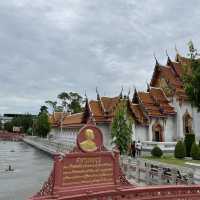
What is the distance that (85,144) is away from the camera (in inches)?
385

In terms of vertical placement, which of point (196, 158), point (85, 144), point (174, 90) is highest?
point (174, 90)

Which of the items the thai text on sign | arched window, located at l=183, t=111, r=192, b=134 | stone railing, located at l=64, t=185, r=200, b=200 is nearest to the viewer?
stone railing, located at l=64, t=185, r=200, b=200

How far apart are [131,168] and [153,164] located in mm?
1717

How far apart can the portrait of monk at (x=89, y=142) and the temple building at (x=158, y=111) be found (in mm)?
25745

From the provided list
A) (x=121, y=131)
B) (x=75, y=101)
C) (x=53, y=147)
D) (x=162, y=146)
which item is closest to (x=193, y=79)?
(x=121, y=131)

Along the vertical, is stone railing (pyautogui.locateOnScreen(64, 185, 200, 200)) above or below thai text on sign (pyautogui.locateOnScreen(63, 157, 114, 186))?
below

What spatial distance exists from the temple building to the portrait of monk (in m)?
25.7

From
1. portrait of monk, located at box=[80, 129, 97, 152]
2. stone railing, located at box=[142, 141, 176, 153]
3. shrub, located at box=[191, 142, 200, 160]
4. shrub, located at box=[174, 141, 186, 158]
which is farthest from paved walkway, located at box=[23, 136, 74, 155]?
shrub, located at box=[191, 142, 200, 160]

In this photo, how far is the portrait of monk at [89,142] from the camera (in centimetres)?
975

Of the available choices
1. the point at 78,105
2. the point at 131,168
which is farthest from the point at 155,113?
the point at 78,105

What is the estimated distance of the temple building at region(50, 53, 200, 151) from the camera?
3747 centimetres

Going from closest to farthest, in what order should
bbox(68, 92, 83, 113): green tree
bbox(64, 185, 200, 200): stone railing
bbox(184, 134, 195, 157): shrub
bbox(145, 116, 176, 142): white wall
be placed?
bbox(64, 185, 200, 200): stone railing, bbox(184, 134, 195, 157): shrub, bbox(145, 116, 176, 142): white wall, bbox(68, 92, 83, 113): green tree

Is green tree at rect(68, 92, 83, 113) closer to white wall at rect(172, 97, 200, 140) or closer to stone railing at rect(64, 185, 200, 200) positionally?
white wall at rect(172, 97, 200, 140)

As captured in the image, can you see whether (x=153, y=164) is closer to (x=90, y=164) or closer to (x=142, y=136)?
(x=90, y=164)
